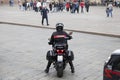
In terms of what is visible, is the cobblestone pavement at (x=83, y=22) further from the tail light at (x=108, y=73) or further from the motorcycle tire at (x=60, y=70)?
the tail light at (x=108, y=73)

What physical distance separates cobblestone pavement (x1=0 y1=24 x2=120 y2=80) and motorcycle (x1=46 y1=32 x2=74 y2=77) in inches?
11.9

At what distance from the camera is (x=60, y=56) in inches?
334

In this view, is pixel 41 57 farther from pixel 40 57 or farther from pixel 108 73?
pixel 108 73

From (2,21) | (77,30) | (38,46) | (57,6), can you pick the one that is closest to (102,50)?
(38,46)

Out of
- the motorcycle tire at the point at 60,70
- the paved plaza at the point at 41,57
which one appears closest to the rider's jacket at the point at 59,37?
the motorcycle tire at the point at 60,70

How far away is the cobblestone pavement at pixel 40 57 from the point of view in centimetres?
894

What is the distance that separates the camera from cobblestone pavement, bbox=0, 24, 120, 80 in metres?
8.94

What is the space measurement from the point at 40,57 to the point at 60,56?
3.09 meters

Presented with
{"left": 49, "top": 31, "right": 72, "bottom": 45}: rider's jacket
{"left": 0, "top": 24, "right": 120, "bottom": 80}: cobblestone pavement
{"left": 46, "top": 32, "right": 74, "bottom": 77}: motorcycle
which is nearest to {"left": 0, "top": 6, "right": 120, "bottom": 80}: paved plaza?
{"left": 0, "top": 24, "right": 120, "bottom": 80}: cobblestone pavement

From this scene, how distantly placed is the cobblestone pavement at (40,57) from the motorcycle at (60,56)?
301mm

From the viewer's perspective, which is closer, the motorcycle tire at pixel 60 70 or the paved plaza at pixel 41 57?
the motorcycle tire at pixel 60 70

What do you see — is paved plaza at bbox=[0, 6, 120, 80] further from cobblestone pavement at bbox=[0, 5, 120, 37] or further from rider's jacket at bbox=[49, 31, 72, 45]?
cobblestone pavement at bbox=[0, 5, 120, 37]

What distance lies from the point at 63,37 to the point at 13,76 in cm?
180

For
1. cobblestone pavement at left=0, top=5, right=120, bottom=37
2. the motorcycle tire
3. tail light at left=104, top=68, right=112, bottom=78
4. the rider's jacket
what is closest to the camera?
tail light at left=104, top=68, right=112, bottom=78
